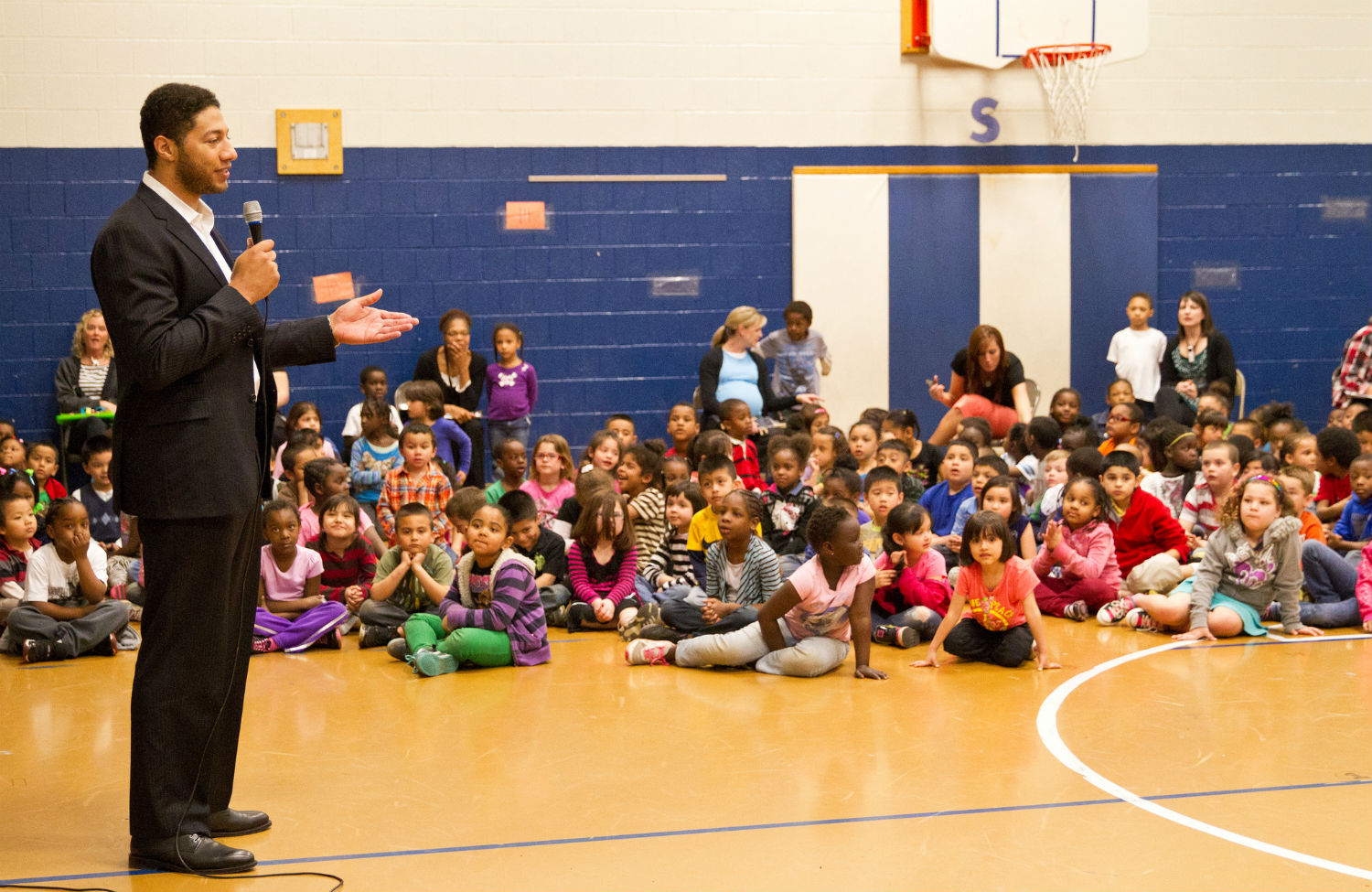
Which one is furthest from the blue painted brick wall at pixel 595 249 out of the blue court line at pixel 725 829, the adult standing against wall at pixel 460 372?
the blue court line at pixel 725 829

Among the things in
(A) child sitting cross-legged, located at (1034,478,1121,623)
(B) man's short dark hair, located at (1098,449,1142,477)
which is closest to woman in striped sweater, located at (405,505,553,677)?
(A) child sitting cross-legged, located at (1034,478,1121,623)

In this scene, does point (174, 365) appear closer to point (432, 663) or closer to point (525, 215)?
point (432, 663)

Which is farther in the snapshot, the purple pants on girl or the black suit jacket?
the purple pants on girl

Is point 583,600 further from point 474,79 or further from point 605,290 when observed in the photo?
point 474,79

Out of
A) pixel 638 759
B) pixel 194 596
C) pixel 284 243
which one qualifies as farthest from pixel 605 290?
pixel 194 596

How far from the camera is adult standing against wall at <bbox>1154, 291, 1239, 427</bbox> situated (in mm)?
9391

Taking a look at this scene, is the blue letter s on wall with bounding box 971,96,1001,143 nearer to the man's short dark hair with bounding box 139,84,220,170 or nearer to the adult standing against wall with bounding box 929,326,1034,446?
the adult standing against wall with bounding box 929,326,1034,446

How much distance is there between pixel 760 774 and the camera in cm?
394

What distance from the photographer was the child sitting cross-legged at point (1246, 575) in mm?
5570

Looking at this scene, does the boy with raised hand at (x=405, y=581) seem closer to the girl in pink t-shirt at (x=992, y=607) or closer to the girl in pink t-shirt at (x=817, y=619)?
the girl in pink t-shirt at (x=817, y=619)

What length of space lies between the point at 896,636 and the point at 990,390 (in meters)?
3.42

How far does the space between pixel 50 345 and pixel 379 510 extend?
3625mm

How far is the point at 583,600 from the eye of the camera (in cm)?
616

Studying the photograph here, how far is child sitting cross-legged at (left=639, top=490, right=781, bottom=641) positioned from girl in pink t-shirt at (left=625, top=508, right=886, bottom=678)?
0.18 meters
